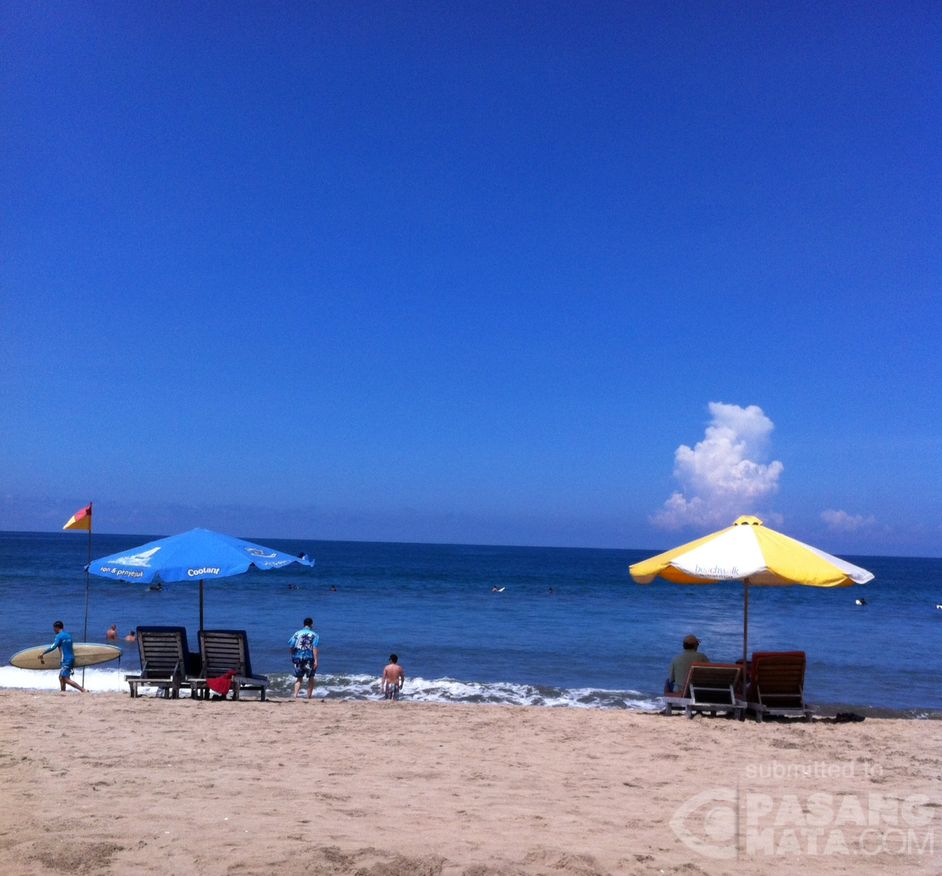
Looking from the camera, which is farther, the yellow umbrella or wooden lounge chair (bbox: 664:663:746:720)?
wooden lounge chair (bbox: 664:663:746:720)

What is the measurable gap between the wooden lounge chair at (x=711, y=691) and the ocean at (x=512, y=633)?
5.09 m

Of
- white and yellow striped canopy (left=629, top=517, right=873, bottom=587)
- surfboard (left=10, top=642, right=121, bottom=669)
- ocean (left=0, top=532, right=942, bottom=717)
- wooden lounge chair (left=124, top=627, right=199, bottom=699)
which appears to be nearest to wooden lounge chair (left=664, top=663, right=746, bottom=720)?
white and yellow striped canopy (left=629, top=517, right=873, bottom=587)

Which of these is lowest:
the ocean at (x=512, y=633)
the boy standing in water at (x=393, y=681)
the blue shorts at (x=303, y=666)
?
the ocean at (x=512, y=633)

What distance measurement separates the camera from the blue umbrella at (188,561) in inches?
405

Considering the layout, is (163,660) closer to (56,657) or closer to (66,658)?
(66,658)

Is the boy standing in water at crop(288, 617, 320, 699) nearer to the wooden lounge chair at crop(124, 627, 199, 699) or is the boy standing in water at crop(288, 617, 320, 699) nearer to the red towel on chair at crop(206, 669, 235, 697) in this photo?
the red towel on chair at crop(206, 669, 235, 697)

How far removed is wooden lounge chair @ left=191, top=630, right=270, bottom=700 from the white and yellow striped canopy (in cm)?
529

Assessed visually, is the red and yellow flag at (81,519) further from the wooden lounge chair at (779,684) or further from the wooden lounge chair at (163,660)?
the wooden lounge chair at (779,684)

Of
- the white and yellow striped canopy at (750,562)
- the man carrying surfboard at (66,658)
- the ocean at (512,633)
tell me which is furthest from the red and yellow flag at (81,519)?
the white and yellow striped canopy at (750,562)

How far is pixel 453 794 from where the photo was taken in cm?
622

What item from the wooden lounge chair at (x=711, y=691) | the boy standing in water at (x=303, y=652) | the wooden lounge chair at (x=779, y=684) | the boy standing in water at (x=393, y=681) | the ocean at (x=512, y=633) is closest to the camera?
the wooden lounge chair at (x=711, y=691)

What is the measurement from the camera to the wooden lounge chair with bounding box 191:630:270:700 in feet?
37.1

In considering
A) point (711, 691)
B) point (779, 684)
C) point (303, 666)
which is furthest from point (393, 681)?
point (779, 684)

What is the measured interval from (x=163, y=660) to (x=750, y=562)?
762 centimetres
